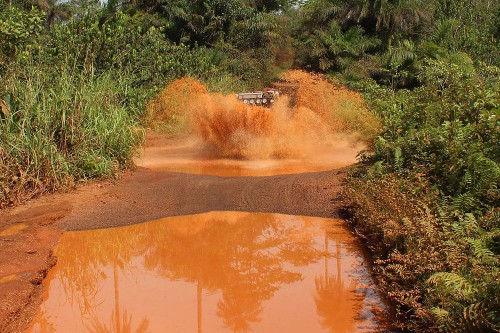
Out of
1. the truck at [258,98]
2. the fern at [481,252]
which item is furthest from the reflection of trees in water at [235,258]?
the truck at [258,98]

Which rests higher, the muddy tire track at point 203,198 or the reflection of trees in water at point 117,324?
the muddy tire track at point 203,198

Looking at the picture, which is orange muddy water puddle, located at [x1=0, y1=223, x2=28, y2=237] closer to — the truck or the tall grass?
the tall grass

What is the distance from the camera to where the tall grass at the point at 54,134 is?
866 centimetres

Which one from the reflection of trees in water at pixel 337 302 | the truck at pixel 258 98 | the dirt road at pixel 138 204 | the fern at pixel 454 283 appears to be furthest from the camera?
the truck at pixel 258 98

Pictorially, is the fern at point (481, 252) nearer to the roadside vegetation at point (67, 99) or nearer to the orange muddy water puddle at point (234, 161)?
the roadside vegetation at point (67, 99)

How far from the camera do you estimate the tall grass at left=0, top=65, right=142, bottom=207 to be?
8664 millimetres

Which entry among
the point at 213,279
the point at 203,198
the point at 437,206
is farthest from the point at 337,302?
the point at 203,198

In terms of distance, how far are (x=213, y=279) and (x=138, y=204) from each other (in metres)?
3.03

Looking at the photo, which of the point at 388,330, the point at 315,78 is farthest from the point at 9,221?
the point at 315,78

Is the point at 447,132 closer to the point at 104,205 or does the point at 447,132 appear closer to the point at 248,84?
the point at 104,205

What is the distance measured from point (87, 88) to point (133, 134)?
4.14ft

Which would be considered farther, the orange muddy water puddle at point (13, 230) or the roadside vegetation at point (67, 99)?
the roadside vegetation at point (67, 99)

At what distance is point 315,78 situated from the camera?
1861 centimetres

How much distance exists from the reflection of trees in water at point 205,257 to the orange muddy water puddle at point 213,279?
11 mm
